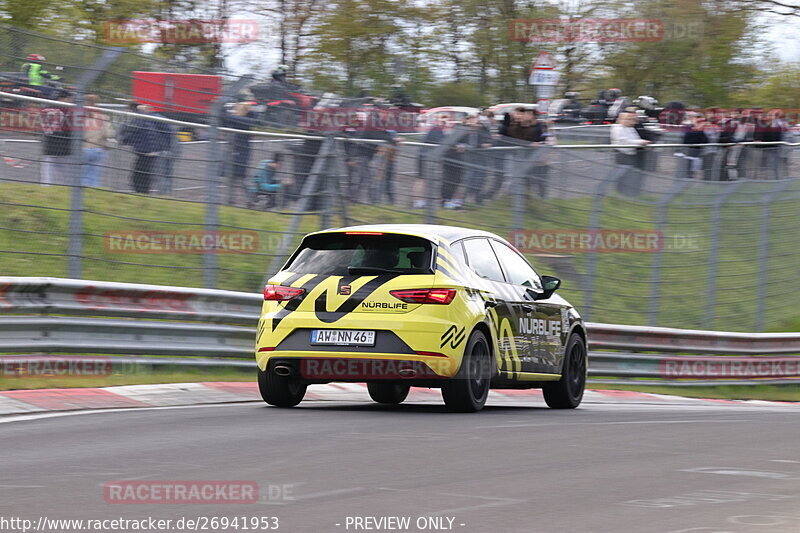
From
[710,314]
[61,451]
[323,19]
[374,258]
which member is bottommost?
[710,314]

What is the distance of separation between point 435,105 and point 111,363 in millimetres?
27186

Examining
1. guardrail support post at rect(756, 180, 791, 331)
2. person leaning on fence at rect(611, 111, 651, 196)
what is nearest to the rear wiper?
person leaning on fence at rect(611, 111, 651, 196)

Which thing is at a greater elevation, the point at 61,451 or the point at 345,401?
the point at 61,451

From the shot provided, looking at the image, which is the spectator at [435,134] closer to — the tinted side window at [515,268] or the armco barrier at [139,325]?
the armco barrier at [139,325]

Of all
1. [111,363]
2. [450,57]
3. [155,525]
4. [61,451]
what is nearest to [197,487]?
[155,525]

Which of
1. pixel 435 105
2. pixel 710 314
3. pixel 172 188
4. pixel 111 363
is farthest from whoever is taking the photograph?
pixel 435 105

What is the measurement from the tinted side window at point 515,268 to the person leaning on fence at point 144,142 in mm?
3580

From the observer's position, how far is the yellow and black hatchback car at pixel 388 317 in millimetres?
10031

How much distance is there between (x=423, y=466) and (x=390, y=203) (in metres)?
8.02

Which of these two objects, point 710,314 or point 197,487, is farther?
point 710,314

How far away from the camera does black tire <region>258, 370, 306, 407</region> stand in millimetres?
10562

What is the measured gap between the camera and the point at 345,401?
480 inches

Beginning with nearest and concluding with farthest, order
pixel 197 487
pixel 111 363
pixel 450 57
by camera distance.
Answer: pixel 197 487, pixel 111 363, pixel 450 57

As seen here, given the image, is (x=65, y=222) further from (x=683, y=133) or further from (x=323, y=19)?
(x=323, y=19)
